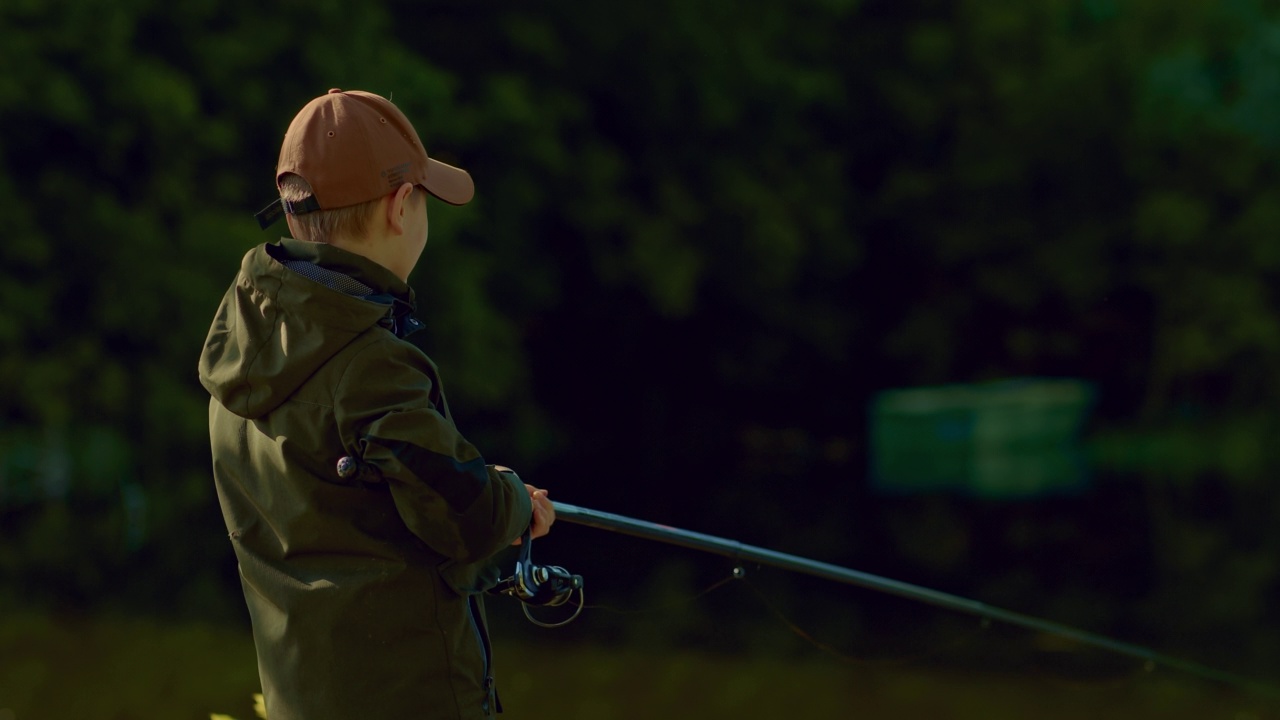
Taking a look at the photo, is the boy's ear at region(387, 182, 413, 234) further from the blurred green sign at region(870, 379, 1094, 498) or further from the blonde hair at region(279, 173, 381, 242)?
the blurred green sign at region(870, 379, 1094, 498)

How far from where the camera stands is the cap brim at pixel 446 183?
183 cm

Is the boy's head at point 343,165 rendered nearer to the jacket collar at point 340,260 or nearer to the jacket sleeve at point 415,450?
the jacket collar at point 340,260

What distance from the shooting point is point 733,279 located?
19.9 meters

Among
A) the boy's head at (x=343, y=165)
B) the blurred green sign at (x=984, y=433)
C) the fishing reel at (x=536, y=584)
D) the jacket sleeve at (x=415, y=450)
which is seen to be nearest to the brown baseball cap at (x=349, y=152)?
the boy's head at (x=343, y=165)

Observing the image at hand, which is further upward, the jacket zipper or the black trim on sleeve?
the black trim on sleeve

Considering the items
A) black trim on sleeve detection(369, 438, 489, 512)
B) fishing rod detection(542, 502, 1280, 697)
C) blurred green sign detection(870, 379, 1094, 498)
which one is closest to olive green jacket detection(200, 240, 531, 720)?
black trim on sleeve detection(369, 438, 489, 512)

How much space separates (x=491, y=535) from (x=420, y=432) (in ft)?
0.50

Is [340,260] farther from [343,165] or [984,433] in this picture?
[984,433]

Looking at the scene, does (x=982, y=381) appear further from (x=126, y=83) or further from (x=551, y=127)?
(x=126, y=83)

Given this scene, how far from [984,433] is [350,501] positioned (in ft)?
60.6

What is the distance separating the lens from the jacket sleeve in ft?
5.17

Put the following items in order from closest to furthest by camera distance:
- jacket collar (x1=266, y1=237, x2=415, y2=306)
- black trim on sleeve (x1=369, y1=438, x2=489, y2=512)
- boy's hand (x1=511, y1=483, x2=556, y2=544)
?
black trim on sleeve (x1=369, y1=438, x2=489, y2=512), jacket collar (x1=266, y1=237, x2=415, y2=306), boy's hand (x1=511, y1=483, x2=556, y2=544)

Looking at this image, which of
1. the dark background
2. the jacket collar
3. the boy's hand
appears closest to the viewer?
the jacket collar

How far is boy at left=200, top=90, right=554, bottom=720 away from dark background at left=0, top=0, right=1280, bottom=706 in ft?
20.6
